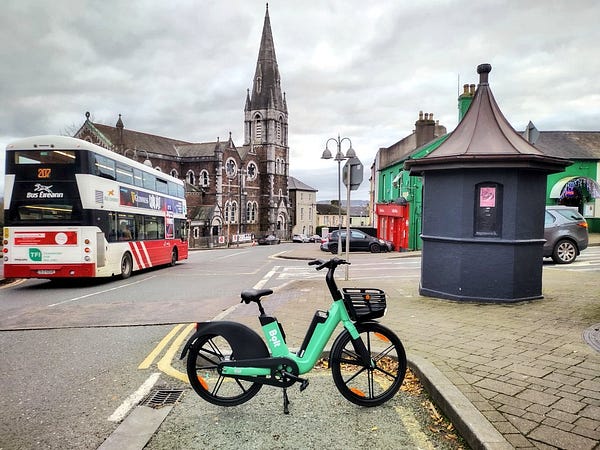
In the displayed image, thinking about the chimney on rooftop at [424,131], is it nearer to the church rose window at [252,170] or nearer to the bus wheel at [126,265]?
the bus wheel at [126,265]

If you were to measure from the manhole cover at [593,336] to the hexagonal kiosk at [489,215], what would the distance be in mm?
1902

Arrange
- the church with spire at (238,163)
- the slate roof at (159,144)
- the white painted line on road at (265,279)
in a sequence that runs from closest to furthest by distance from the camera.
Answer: the white painted line on road at (265,279) < the slate roof at (159,144) < the church with spire at (238,163)

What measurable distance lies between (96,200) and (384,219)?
2477 cm

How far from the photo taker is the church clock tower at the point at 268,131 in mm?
74750

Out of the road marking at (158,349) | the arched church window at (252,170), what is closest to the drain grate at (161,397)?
the road marking at (158,349)

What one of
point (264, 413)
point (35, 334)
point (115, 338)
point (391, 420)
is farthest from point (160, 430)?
point (35, 334)

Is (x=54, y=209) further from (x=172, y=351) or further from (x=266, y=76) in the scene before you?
(x=266, y=76)

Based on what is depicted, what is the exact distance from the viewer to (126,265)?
48.9 ft

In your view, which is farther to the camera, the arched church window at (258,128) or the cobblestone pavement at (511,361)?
the arched church window at (258,128)

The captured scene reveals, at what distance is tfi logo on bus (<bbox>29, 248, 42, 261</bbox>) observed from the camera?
1234 cm

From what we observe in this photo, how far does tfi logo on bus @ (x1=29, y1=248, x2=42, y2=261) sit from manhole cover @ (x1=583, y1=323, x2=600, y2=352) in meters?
13.1

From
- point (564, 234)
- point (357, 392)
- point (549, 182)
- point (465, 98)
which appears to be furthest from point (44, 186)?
point (549, 182)

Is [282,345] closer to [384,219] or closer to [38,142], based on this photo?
[38,142]

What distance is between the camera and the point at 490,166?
25.8ft
